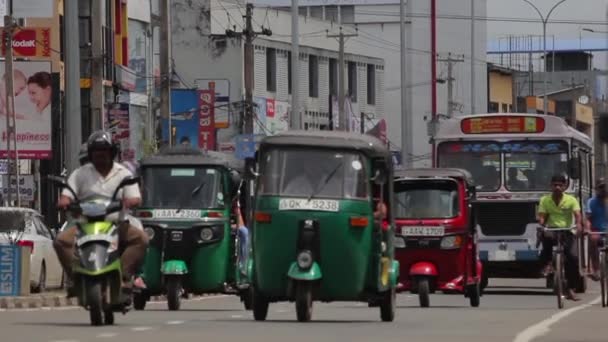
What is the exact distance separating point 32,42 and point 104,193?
3644 centimetres

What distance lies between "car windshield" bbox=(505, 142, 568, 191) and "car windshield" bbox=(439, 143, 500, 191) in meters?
0.30

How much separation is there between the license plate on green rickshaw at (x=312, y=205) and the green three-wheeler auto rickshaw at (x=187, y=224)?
20.2 feet

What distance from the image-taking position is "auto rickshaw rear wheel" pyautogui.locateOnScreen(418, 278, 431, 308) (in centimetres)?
2734

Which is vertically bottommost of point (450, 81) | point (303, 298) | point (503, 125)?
point (303, 298)

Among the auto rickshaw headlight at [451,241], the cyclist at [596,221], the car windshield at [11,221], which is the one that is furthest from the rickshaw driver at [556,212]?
the car windshield at [11,221]

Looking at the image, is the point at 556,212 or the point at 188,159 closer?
the point at 188,159

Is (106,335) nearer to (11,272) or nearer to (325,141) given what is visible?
(325,141)

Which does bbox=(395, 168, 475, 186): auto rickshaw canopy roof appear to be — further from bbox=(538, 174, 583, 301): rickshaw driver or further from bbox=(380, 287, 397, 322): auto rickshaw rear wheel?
bbox=(380, 287, 397, 322): auto rickshaw rear wheel

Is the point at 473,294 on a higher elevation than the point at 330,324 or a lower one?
lower

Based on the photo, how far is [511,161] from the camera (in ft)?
117

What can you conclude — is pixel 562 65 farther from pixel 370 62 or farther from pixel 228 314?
pixel 228 314

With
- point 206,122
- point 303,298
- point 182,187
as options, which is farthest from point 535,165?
point 206,122

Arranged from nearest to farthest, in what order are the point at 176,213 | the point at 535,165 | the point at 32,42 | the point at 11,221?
the point at 176,213, the point at 11,221, the point at 535,165, the point at 32,42

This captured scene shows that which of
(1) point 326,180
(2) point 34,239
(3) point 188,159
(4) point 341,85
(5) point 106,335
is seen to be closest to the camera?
(5) point 106,335
